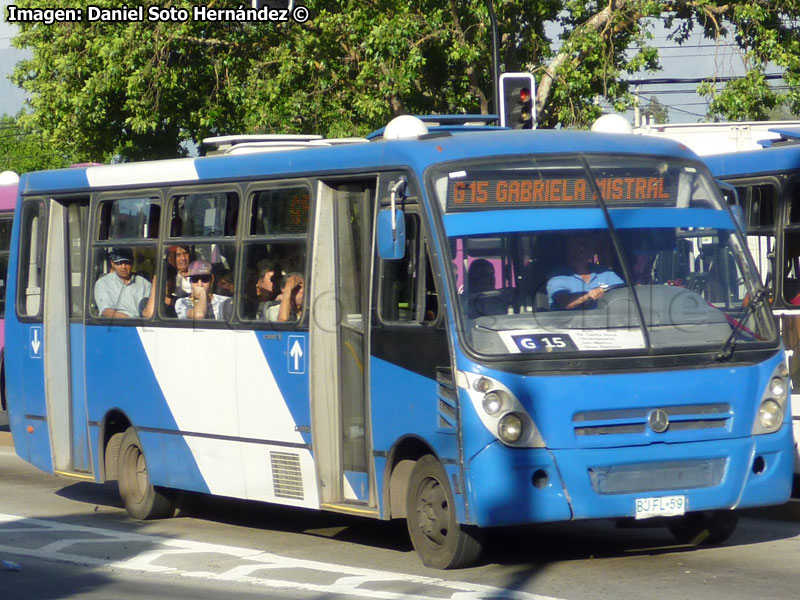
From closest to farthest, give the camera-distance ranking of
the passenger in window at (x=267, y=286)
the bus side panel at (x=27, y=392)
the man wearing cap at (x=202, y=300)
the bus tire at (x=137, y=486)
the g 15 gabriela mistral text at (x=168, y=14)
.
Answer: the passenger in window at (x=267, y=286), the man wearing cap at (x=202, y=300), the bus tire at (x=137, y=486), the bus side panel at (x=27, y=392), the g 15 gabriela mistral text at (x=168, y=14)

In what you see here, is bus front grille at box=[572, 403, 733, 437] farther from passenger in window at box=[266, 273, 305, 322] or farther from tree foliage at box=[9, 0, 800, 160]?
tree foliage at box=[9, 0, 800, 160]

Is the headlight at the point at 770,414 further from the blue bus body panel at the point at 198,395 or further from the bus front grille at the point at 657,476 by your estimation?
the blue bus body panel at the point at 198,395

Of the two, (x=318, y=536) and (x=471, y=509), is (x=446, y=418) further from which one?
(x=318, y=536)

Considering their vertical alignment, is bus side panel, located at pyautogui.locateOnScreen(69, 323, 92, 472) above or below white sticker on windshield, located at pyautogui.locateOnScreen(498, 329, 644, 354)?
below

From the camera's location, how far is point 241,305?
10.3 m

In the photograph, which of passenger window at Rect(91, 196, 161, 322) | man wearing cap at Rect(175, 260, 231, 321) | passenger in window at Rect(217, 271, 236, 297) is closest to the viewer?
passenger in window at Rect(217, 271, 236, 297)

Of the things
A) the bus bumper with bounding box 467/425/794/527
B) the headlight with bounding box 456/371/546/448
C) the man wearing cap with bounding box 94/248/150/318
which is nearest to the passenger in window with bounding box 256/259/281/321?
the man wearing cap with bounding box 94/248/150/318

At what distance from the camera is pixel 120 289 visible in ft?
38.6

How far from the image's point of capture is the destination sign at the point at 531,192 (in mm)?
8547

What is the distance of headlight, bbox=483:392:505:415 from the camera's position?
796 centimetres

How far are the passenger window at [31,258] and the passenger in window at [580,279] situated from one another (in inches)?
230

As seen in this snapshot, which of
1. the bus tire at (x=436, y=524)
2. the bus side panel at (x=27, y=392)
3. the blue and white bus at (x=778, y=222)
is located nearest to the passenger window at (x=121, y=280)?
the bus side panel at (x=27, y=392)

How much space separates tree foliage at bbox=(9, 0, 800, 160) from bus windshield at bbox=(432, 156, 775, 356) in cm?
1379

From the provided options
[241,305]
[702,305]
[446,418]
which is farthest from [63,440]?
[702,305]
